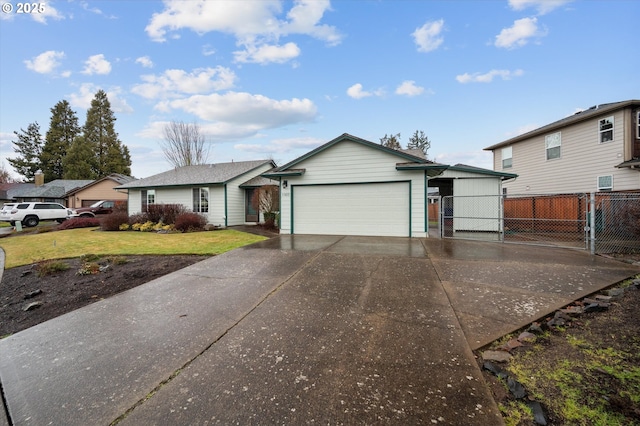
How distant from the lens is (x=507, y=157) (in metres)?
18.4

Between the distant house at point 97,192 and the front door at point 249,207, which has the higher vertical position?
the distant house at point 97,192

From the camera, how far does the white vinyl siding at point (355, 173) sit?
34.0ft

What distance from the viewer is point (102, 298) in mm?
4891

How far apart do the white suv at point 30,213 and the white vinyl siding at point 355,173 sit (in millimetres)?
21099

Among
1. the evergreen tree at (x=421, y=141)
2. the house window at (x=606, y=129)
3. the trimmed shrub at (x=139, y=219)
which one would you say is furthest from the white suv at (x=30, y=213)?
the evergreen tree at (x=421, y=141)

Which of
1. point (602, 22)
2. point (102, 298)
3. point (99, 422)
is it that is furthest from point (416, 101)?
point (99, 422)

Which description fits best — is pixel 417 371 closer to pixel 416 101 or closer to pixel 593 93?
pixel 416 101

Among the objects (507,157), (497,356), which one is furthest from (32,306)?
(507,157)

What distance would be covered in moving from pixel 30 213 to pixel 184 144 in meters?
13.5

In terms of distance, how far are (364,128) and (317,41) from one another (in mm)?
7979

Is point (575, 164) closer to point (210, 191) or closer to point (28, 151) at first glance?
point (210, 191)

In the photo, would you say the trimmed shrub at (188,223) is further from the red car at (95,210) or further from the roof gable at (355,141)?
the red car at (95,210)

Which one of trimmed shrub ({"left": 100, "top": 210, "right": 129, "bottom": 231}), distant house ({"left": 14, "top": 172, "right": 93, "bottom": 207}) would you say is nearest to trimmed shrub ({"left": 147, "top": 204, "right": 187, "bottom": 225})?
trimmed shrub ({"left": 100, "top": 210, "right": 129, "bottom": 231})

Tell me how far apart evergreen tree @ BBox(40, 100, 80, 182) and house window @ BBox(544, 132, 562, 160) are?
55977 millimetres
